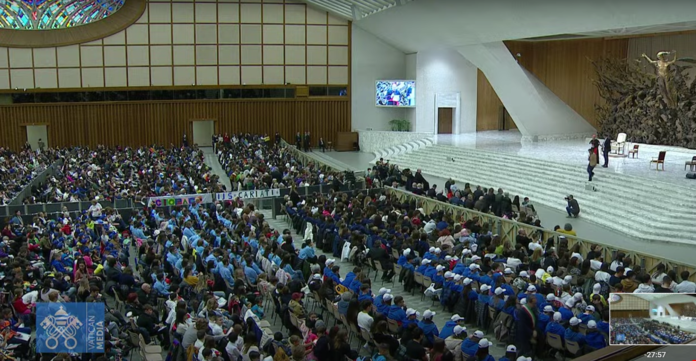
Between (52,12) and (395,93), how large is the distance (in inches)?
641

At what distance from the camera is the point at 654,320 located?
311 centimetres

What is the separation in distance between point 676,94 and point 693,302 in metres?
22.5

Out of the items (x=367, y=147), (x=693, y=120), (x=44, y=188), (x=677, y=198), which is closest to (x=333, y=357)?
(x=677, y=198)

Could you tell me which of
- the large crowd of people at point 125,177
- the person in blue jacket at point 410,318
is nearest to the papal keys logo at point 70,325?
the person in blue jacket at point 410,318

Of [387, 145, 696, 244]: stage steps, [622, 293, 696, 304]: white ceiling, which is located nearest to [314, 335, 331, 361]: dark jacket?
[622, 293, 696, 304]: white ceiling

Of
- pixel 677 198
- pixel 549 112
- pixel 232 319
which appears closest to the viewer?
pixel 232 319

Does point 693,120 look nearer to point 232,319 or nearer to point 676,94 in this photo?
point 676,94

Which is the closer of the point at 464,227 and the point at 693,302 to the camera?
the point at 693,302

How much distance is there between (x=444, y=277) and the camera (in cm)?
1077

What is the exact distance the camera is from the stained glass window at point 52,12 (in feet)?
104

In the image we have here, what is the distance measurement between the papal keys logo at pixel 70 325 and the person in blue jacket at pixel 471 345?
3873 mm

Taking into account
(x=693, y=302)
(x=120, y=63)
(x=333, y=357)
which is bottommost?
(x=333, y=357)

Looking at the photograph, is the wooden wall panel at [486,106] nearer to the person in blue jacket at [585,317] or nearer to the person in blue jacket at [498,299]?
the person in blue jacket at [498,299]

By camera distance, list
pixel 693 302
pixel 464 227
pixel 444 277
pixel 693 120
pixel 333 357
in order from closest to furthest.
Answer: pixel 693 302, pixel 333 357, pixel 444 277, pixel 464 227, pixel 693 120
